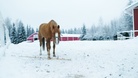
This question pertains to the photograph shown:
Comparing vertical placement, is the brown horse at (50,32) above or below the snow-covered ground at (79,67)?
above

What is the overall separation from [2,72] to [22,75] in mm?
734

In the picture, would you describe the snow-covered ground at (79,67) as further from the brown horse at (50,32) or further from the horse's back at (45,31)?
the horse's back at (45,31)

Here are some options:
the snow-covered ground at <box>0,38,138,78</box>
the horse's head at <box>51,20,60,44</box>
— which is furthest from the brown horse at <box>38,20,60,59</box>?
the snow-covered ground at <box>0,38,138,78</box>

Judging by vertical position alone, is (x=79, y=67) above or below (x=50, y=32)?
below

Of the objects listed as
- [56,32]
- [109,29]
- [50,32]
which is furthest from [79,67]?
[109,29]

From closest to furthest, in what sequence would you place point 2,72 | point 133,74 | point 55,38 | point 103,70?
point 2,72, point 133,74, point 103,70, point 55,38

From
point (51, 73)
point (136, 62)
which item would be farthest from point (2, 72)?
point (136, 62)

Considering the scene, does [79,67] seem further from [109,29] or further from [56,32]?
[109,29]

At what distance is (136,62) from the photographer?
10000 millimetres

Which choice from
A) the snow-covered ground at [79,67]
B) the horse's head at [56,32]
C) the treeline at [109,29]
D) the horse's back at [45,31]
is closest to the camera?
the snow-covered ground at [79,67]

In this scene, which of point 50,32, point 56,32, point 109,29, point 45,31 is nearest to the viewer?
point 56,32

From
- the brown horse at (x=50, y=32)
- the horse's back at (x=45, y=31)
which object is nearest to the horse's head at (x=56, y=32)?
the brown horse at (x=50, y=32)

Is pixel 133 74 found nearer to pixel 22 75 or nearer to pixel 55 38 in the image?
pixel 22 75

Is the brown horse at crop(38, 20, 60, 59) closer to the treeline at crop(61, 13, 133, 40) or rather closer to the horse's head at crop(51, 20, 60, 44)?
the horse's head at crop(51, 20, 60, 44)
